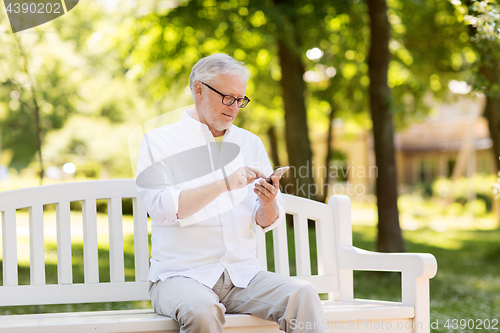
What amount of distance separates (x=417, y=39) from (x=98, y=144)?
18.3m

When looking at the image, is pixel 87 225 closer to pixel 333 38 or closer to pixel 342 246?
pixel 342 246

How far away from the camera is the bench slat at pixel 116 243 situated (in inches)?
113

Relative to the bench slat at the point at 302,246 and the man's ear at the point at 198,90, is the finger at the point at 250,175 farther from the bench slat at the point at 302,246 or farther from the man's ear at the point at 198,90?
the bench slat at the point at 302,246

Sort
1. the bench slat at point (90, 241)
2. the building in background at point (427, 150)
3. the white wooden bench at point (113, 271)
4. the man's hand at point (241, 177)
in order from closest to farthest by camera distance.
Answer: the man's hand at point (241, 177), the white wooden bench at point (113, 271), the bench slat at point (90, 241), the building in background at point (427, 150)

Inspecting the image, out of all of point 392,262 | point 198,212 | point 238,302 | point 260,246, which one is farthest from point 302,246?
point 198,212

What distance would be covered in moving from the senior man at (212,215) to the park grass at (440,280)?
2.02 m

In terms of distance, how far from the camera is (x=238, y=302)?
252 centimetres

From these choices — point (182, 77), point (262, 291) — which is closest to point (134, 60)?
point (182, 77)

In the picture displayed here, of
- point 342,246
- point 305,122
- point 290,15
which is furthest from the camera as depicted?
point 305,122

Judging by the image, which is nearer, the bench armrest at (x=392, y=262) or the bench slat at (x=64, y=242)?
the bench armrest at (x=392, y=262)

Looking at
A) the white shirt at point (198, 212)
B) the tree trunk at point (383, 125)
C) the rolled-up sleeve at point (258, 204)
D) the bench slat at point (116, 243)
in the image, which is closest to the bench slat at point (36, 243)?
the bench slat at point (116, 243)

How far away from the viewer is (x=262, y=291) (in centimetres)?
248

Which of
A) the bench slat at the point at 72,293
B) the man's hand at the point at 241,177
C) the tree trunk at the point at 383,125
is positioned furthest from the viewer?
the tree trunk at the point at 383,125

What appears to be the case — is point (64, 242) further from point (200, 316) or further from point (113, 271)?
point (200, 316)
